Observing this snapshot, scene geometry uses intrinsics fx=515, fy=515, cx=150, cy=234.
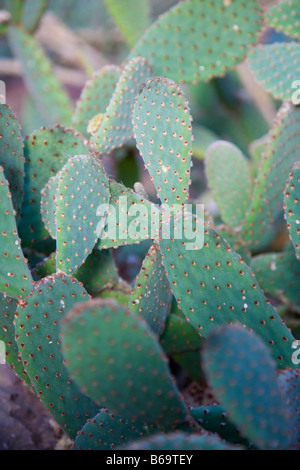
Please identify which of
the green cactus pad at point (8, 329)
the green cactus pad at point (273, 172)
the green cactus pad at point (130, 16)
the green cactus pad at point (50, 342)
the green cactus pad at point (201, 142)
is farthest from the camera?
the green cactus pad at point (130, 16)

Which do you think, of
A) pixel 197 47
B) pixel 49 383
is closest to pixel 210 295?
pixel 49 383

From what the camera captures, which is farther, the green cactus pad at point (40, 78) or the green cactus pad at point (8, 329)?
the green cactus pad at point (40, 78)

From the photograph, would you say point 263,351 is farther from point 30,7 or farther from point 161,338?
point 30,7

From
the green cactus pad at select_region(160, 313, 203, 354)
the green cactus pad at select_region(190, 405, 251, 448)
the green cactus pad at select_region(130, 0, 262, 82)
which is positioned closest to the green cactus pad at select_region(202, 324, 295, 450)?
the green cactus pad at select_region(190, 405, 251, 448)

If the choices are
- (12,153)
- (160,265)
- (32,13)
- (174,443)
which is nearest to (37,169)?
(12,153)

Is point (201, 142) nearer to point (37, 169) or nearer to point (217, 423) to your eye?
point (37, 169)

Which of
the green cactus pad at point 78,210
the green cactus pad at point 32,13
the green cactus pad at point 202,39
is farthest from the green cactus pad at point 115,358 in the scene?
the green cactus pad at point 32,13

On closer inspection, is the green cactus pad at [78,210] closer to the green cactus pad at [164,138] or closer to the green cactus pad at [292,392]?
the green cactus pad at [164,138]
